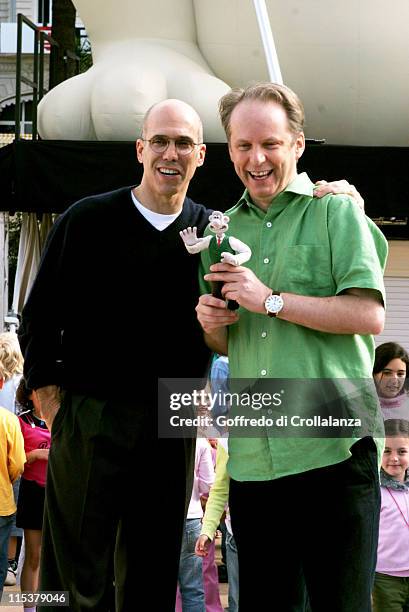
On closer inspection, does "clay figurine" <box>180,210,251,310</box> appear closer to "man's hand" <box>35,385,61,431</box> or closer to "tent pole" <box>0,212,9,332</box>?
"man's hand" <box>35,385,61,431</box>

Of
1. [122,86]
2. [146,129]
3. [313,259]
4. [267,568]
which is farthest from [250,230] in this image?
[122,86]

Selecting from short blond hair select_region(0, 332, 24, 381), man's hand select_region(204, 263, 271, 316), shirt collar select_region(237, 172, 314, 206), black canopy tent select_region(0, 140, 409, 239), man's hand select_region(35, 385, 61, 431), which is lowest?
man's hand select_region(35, 385, 61, 431)

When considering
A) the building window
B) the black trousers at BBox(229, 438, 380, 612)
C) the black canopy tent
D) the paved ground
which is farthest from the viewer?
the building window

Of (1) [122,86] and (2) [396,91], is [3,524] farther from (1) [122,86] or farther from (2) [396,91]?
(2) [396,91]

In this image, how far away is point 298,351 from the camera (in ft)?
8.74

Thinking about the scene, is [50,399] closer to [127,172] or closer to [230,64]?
[127,172]

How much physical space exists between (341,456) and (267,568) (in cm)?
35

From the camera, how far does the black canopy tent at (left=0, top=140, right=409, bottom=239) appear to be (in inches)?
263

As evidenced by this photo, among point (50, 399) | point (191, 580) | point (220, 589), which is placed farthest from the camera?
point (220, 589)

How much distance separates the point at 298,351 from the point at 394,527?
241 centimetres

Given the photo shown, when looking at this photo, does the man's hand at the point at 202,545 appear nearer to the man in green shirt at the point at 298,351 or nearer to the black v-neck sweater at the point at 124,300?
the black v-neck sweater at the point at 124,300

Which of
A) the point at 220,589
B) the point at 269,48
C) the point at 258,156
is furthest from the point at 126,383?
the point at 220,589

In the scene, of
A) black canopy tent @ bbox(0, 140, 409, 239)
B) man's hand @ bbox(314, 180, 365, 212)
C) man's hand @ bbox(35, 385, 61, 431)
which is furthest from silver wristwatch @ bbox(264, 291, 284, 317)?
black canopy tent @ bbox(0, 140, 409, 239)

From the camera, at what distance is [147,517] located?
3.16 m
